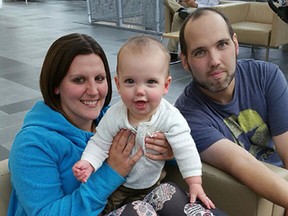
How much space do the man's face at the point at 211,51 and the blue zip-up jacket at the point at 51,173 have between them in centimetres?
57

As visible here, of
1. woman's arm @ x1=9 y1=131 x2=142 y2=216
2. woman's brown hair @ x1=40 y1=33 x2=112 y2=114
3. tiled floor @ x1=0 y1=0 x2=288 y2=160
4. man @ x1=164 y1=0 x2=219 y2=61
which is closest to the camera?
woman's arm @ x1=9 y1=131 x2=142 y2=216

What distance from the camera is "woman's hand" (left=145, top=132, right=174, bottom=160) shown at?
1.41 metres

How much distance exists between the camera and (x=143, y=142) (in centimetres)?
142

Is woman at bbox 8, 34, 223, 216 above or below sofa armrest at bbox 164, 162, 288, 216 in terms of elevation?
above

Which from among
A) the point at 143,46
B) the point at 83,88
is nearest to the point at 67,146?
the point at 83,88

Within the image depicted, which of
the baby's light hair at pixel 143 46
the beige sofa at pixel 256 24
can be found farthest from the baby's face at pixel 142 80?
the beige sofa at pixel 256 24

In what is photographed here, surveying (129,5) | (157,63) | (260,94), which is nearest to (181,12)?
(129,5)

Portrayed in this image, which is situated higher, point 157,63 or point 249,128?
point 157,63

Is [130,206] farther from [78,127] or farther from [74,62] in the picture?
[74,62]

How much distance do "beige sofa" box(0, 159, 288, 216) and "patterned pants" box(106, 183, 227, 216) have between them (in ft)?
0.60

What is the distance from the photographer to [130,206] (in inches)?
52.1

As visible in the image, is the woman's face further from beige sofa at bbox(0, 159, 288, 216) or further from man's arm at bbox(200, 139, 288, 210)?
man's arm at bbox(200, 139, 288, 210)

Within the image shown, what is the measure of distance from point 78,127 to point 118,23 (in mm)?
8339

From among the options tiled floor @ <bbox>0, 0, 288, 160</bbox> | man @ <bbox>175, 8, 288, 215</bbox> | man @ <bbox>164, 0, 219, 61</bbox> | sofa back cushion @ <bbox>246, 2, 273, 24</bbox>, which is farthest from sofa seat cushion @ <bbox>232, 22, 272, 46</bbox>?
man @ <bbox>175, 8, 288, 215</bbox>
